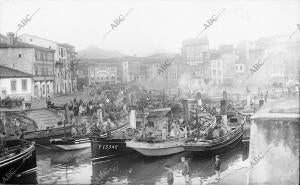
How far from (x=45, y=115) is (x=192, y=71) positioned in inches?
387

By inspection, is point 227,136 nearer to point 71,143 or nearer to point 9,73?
point 71,143

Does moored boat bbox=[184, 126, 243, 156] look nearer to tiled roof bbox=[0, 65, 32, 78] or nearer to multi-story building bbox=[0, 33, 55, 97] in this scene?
tiled roof bbox=[0, 65, 32, 78]

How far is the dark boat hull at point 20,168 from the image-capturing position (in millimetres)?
14000

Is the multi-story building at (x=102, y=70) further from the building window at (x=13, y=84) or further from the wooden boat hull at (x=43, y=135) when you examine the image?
the building window at (x=13, y=84)

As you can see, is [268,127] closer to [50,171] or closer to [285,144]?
[285,144]

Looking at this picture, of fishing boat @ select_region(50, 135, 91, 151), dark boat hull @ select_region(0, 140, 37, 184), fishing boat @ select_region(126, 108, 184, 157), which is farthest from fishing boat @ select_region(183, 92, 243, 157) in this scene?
dark boat hull @ select_region(0, 140, 37, 184)

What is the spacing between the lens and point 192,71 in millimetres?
18828

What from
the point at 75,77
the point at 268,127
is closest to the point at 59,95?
the point at 75,77

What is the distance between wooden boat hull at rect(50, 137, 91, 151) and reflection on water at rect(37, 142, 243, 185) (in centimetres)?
34

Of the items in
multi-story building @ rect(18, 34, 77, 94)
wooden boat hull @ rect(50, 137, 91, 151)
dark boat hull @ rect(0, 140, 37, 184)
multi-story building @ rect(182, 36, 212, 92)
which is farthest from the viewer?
multi-story building @ rect(18, 34, 77, 94)

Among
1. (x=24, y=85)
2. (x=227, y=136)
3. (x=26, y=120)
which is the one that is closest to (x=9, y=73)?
(x=24, y=85)

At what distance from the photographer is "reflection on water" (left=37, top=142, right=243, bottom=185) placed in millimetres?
15180

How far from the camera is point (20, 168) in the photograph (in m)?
15.1

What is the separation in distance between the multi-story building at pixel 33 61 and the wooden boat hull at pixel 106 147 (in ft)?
21.4
